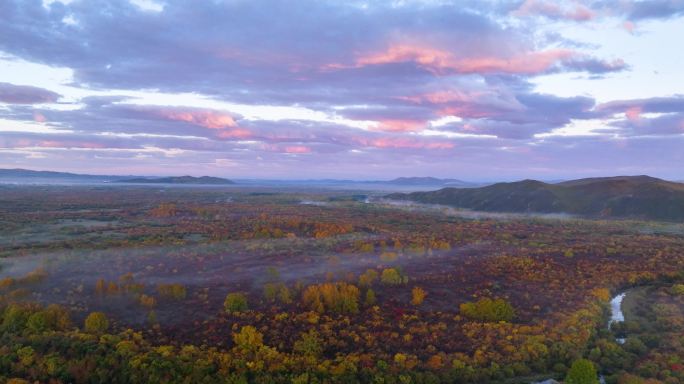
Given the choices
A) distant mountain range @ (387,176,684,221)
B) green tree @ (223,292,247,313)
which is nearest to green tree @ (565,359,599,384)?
green tree @ (223,292,247,313)

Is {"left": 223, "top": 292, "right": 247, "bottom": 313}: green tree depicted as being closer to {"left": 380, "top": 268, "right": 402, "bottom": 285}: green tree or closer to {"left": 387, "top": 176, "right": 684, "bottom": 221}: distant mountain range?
{"left": 380, "top": 268, "right": 402, "bottom": 285}: green tree

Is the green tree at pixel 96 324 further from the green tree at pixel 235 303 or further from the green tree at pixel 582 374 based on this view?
the green tree at pixel 582 374

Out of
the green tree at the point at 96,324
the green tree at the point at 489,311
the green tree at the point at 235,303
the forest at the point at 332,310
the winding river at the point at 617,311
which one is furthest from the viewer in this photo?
the green tree at the point at 235,303

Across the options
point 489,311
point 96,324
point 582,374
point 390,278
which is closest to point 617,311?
point 489,311

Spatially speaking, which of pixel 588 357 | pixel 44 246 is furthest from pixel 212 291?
pixel 44 246

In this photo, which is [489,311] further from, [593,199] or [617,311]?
[593,199]

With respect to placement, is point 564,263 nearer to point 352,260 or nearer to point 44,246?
point 352,260

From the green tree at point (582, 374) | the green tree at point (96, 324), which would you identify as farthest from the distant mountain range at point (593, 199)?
the green tree at point (96, 324)
